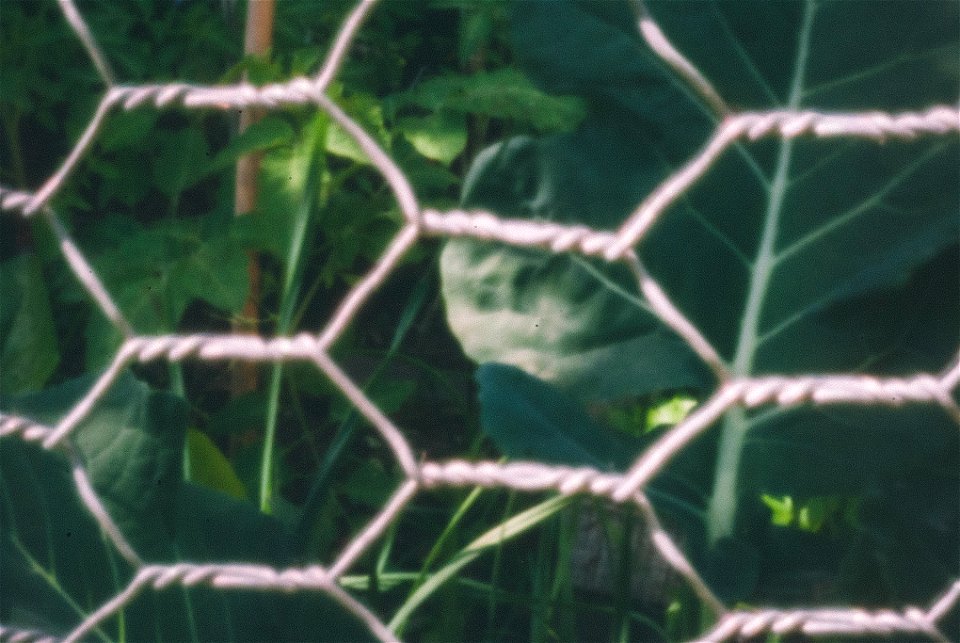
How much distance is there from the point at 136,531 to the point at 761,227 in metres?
0.39

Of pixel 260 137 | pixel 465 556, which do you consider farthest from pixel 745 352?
pixel 260 137

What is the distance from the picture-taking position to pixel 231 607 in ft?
2.15

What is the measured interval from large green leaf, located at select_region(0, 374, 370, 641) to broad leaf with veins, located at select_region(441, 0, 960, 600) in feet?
0.59

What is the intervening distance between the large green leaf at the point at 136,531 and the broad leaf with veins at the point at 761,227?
0.18 m

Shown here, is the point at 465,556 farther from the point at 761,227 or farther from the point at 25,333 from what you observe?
the point at 25,333

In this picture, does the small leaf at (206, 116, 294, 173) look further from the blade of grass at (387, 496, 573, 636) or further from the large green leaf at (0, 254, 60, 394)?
the blade of grass at (387, 496, 573, 636)

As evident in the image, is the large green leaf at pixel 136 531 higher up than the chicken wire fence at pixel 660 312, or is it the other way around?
the chicken wire fence at pixel 660 312

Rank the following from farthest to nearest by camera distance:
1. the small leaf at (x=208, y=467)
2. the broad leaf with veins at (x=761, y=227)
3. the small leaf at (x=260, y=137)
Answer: the small leaf at (x=260, y=137) < the small leaf at (x=208, y=467) < the broad leaf with veins at (x=761, y=227)

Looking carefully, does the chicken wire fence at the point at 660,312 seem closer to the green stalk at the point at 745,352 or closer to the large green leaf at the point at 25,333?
the green stalk at the point at 745,352

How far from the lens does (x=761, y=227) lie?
0.66 m

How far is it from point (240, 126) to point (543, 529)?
518 millimetres

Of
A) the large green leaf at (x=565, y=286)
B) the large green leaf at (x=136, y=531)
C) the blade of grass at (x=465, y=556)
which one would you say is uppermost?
the large green leaf at (x=565, y=286)

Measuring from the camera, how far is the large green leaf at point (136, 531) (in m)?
0.65

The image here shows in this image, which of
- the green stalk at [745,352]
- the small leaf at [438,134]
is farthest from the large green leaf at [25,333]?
the green stalk at [745,352]
